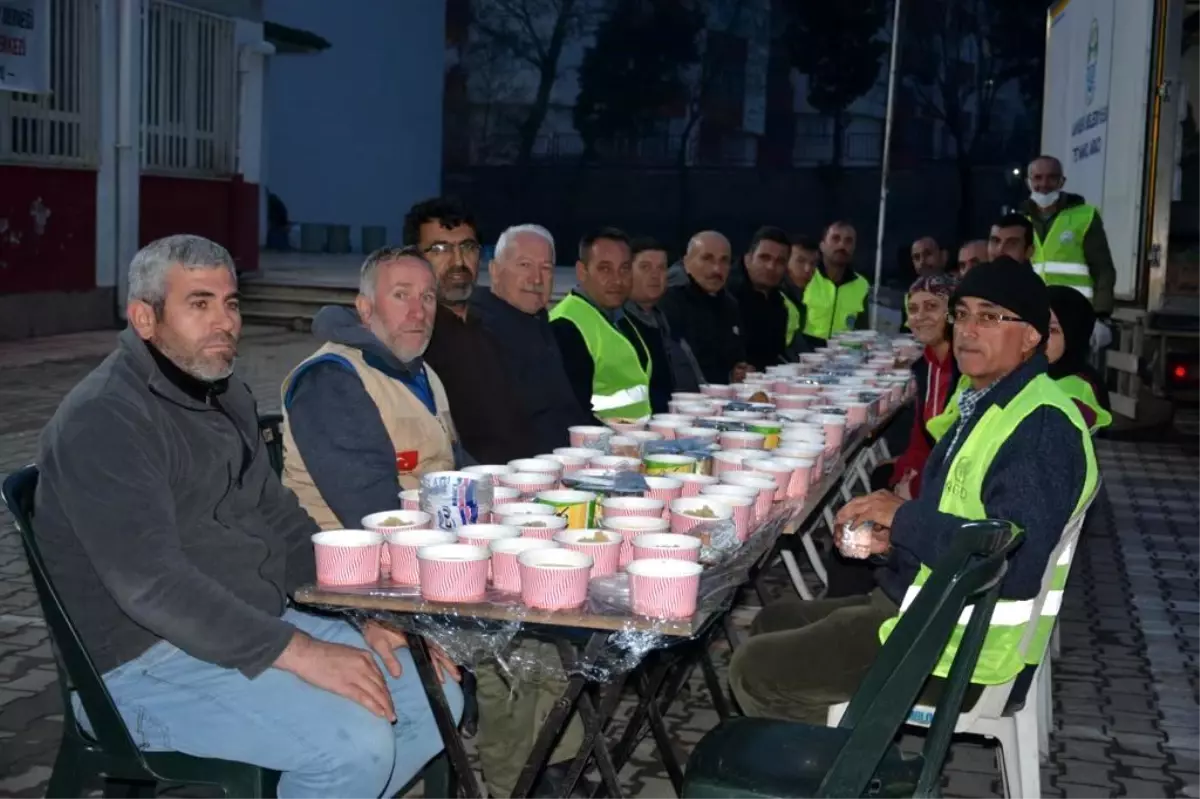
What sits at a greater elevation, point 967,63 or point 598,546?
point 967,63

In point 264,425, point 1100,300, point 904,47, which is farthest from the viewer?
point 904,47

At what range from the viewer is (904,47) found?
99.6ft

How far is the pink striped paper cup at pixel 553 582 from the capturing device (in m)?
2.80

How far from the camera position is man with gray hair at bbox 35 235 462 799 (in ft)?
9.21

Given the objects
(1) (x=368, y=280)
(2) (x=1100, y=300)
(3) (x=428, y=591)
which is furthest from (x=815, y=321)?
(3) (x=428, y=591)

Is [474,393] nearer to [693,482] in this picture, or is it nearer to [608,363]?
[693,482]

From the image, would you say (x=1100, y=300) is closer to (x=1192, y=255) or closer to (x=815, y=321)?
(x=1192, y=255)

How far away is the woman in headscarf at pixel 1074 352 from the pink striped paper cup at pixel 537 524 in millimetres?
2235

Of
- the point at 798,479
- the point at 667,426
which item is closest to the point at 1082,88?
the point at 667,426

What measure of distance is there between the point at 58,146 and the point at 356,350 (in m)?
12.4

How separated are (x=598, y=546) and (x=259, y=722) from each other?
778mm

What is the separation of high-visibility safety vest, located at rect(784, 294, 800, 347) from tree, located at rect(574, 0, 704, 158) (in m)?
22.0

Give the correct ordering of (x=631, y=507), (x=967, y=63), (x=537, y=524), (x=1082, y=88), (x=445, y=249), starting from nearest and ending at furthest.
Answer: (x=537, y=524) < (x=631, y=507) < (x=445, y=249) < (x=1082, y=88) < (x=967, y=63)

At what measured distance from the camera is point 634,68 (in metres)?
31.0
